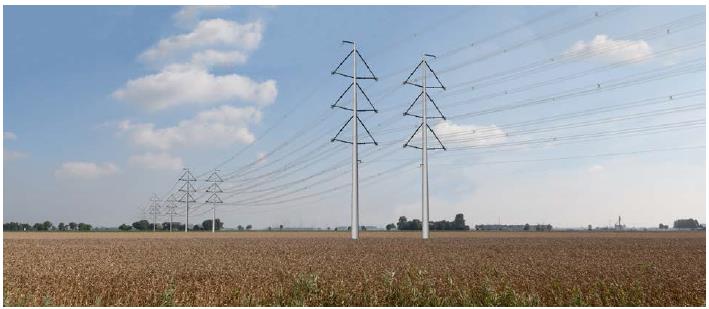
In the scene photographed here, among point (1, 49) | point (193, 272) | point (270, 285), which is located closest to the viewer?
point (1, 49)

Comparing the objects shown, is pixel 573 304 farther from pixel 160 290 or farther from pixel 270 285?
pixel 160 290

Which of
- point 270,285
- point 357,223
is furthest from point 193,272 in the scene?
point 357,223

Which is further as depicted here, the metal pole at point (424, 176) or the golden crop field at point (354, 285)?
the metal pole at point (424, 176)

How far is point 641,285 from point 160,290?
39.5ft

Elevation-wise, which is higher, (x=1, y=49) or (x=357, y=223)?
(x=1, y=49)

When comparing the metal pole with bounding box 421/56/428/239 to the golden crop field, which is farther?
the metal pole with bounding box 421/56/428/239

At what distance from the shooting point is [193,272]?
21.0 m

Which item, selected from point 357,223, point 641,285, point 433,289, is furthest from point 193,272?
point 357,223

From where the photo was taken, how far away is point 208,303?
14836 millimetres

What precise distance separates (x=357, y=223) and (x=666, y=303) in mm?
41553

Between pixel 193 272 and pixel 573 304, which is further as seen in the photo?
pixel 193 272

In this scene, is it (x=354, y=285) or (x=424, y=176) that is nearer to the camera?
(x=354, y=285)

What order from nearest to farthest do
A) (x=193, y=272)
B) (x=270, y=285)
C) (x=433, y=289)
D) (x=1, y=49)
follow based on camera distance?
(x=1, y=49) → (x=433, y=289) → (x=270, y=285) → (x=193, y=272)

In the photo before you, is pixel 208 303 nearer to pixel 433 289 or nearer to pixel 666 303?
pixel 433 289
